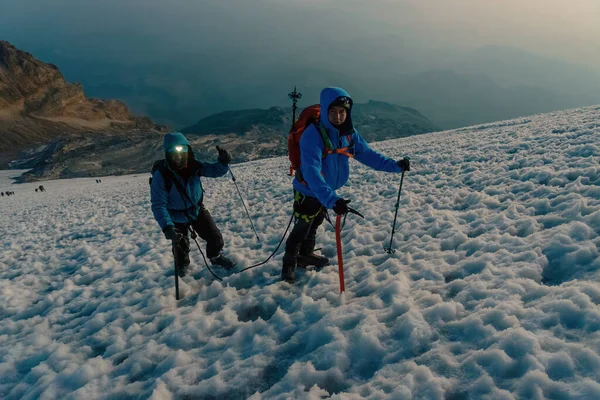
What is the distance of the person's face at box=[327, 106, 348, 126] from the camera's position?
16.6ft

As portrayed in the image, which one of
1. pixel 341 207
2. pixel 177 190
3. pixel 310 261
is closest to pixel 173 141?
pixel 177 190

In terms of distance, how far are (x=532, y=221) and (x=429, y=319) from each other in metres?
3.42

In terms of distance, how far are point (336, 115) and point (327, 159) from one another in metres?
0.70

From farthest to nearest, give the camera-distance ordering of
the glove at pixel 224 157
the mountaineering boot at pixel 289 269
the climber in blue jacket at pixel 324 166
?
the glove at pixel 224 157 < the mountaineering boot at pixel 289 269 < the climber in blue jacket at pixel 324 166

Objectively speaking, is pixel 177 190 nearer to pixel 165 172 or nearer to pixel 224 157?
pixel 165 172

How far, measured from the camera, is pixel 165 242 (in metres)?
9.90

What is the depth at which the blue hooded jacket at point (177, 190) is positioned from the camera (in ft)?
20.9

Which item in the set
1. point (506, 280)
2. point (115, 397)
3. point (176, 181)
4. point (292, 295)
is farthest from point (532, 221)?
point (115, 397)

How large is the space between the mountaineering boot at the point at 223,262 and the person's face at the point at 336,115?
12.9 ft

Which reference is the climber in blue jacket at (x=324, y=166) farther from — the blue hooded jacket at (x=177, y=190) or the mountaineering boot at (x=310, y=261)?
the blue hooded jacket at (x=177, y=190)

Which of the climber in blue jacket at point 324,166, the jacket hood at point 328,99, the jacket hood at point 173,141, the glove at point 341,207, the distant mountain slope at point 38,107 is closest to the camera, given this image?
the glove at point 341,207

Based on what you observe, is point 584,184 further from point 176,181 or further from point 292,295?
point 176,181

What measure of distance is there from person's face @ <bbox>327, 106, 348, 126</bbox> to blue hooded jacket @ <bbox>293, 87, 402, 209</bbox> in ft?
0.20

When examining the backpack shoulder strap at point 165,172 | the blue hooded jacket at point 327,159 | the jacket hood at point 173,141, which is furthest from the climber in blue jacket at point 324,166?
the backpack shoulder strap at point 165,172
